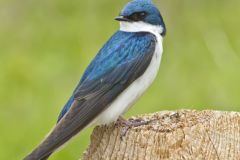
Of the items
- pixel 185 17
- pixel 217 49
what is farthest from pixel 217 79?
pixel 185 17

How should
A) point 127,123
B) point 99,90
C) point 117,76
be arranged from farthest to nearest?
point 117,76 < point 99,90 < point 127,123

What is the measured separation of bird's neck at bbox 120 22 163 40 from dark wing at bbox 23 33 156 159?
79 millimetres

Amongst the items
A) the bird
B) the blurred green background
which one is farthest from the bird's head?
the blurred green background

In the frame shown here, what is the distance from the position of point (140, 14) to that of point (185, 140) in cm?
118

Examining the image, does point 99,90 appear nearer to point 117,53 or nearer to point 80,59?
point 117,53

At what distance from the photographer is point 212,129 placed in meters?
5.26

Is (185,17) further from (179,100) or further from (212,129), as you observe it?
(212,129)

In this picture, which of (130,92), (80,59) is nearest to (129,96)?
(130,92)

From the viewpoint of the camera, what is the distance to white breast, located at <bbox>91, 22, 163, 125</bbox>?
19.1ft

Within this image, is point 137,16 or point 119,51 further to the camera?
point 137,16

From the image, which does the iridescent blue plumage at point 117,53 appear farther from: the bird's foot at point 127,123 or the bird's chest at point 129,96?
the bird's foot at point 127,123

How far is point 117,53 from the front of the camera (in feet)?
19.7

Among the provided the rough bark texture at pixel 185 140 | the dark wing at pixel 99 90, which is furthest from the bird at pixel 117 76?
the rough bark texture at pixel 185 140

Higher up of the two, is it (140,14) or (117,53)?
(140,14)
